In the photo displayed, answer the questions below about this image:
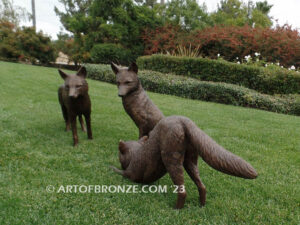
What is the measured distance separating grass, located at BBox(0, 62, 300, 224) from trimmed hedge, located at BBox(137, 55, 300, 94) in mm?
4392

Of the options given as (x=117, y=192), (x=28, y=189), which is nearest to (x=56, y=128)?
(x=28, y=189)

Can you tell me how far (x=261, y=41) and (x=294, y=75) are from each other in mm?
3933

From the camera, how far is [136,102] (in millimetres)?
3260

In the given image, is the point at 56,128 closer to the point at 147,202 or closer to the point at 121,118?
the point at 121,118

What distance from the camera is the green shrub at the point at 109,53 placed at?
15805 millimetres

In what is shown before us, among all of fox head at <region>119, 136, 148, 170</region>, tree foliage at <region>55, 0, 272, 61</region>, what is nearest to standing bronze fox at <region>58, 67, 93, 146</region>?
fox head at <region>119, 136, 148, 170</region>

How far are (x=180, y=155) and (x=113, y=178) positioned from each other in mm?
1183

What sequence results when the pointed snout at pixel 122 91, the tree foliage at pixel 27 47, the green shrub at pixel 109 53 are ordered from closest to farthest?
1. the pointed snout at pixel 122 91
2. the green shrub at pixel 109 53
3. the tree foliage at pixel 27 47

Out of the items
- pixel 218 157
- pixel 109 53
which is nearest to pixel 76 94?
pixel 218 157

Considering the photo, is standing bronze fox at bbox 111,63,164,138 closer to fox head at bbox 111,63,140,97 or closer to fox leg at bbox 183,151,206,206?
fox head at bbox 111,63,140,97

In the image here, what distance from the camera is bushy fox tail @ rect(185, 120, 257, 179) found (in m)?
1.67

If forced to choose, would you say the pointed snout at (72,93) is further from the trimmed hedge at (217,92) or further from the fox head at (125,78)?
the trimmed hedge at (217,92)

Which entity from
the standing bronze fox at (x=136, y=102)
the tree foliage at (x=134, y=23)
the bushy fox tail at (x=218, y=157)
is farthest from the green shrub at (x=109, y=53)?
the bushy fox tail at (x=218, y=157)

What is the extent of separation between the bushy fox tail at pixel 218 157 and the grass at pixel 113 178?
70cm
